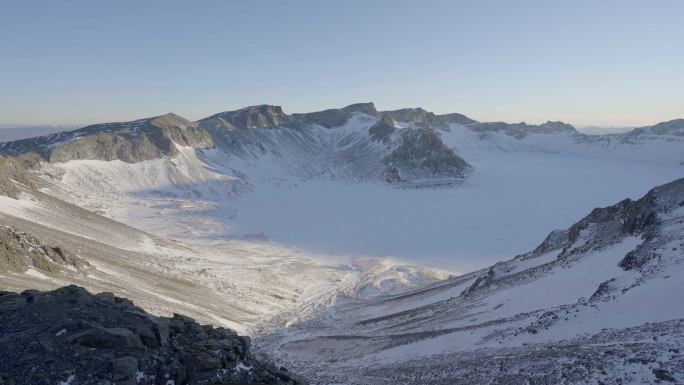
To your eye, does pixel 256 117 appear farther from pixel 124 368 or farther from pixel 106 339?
pixel 124 368

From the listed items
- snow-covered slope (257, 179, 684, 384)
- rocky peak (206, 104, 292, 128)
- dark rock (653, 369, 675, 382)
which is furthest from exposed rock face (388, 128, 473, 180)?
dark rock (653, 369, 675, 382)

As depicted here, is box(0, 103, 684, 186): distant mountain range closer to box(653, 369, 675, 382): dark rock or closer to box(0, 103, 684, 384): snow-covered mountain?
box(0, 103, 684, 384): snow-covered mountain

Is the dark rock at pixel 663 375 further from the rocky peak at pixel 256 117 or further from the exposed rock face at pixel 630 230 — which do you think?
the rocky peak at pixel 256 117

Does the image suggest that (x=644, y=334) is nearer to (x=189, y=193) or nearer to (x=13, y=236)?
(x=13, y=236)

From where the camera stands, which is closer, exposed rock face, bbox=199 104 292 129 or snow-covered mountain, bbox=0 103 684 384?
snow-covered mountain, bbox=0 103 684 384

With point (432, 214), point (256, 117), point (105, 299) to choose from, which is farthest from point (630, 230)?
point (256, 117)

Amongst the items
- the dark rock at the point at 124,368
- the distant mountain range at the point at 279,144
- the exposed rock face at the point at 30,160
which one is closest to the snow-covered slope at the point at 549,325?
the dark rock at the point at 124,368
